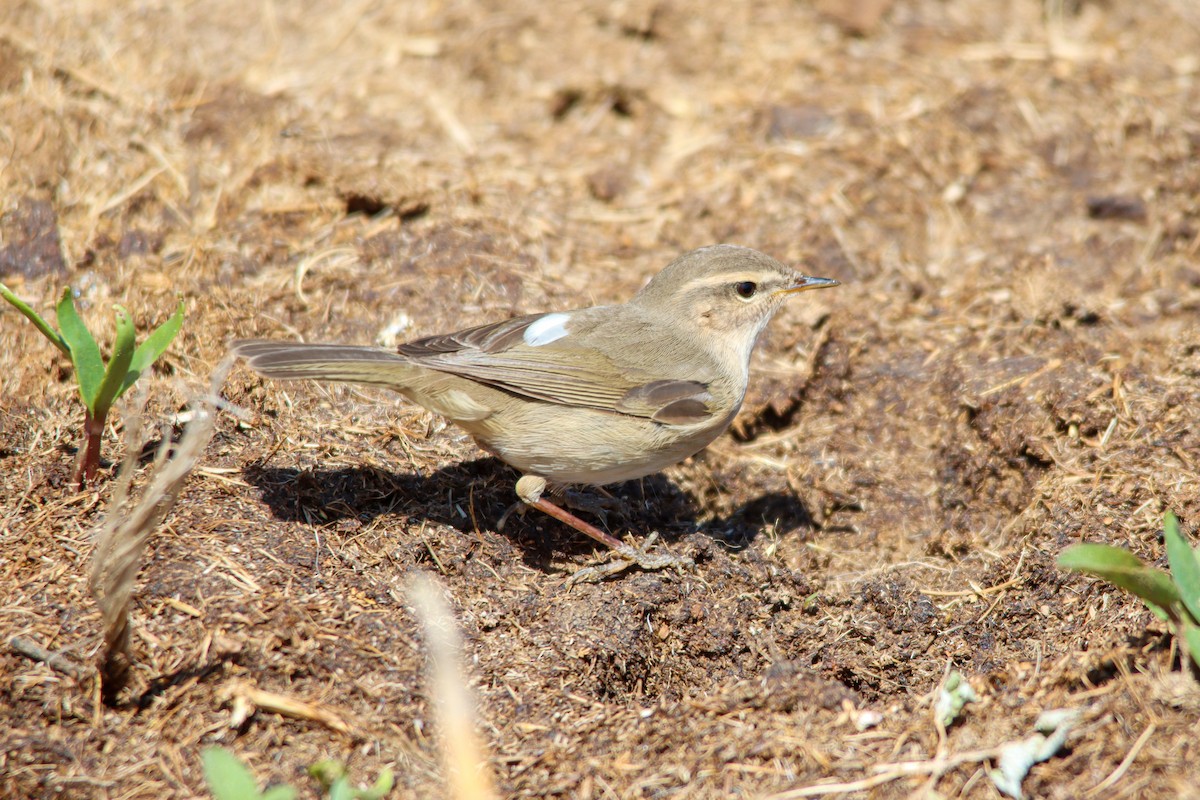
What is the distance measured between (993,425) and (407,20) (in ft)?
20.1

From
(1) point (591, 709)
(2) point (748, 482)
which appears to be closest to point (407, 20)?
(2) point (748, 482)

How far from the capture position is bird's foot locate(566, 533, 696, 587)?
5172 mm

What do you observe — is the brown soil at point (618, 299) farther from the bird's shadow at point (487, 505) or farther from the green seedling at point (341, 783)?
the green seedling at point (341, 783)

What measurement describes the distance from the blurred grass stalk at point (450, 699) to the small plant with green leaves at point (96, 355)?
1.58 m

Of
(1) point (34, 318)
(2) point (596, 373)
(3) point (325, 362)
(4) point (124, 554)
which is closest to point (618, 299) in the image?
(2) point (596, 373)

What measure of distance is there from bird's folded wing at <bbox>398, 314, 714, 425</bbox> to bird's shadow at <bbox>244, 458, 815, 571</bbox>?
659 millimetres

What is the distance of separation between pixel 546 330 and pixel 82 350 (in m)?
2.30

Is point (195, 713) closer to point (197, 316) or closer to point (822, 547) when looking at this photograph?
point (197, 316)

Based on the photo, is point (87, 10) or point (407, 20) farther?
point (407, 20)

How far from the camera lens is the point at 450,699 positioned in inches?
162

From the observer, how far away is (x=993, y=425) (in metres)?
5.94

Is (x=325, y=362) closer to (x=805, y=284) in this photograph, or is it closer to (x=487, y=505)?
(x=487, y=505)

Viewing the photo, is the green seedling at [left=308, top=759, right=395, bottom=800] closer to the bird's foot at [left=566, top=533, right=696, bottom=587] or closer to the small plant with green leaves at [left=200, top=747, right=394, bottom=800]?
the small plant with green leaves at [left=200, top=747, right=394, bottom=800]

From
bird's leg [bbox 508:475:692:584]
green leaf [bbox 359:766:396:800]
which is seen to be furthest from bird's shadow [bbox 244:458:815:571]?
green leaf [bbox 359:766:396:800]
